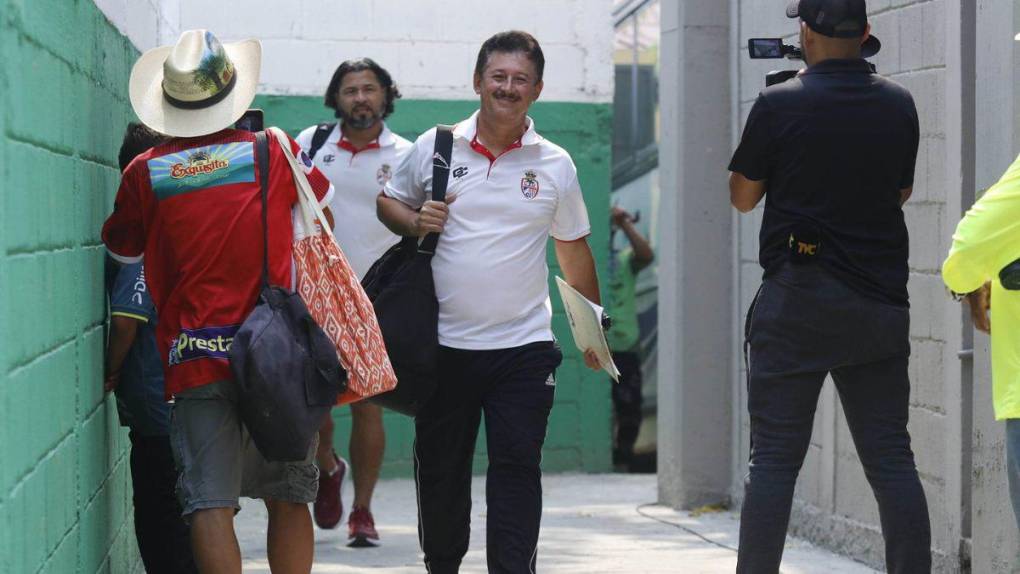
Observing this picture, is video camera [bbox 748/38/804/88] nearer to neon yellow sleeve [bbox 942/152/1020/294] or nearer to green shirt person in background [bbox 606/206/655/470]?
neon yellow sleeve [bbox 942/152/1020/294]

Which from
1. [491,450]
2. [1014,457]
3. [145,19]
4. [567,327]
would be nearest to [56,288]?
[491,450]

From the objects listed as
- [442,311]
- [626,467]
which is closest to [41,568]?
[442,311]

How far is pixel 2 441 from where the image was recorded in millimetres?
3115

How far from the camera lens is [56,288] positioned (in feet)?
12.6

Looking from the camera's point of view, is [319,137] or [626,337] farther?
[626,337]

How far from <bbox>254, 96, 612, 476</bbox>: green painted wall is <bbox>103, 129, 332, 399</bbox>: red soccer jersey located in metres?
4.92

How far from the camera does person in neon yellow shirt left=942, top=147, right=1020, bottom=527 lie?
4.08 m

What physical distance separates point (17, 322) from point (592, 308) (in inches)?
89.4

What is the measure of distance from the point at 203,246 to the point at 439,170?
0.93 metres

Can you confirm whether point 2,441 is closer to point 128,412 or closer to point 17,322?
point 17,322

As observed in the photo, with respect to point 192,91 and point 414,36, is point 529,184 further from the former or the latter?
point 414,36

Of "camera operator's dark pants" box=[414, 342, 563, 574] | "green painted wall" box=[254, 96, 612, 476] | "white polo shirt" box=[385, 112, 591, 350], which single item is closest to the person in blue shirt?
"camera operator's dark pants" box=[414, 342, 563, 574]

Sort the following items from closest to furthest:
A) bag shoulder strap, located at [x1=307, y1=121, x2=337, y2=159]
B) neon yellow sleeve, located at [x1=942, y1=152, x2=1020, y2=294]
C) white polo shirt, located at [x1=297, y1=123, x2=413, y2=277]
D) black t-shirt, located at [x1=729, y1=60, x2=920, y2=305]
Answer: neon yellow sleeve, located at [x1=942, y1=152, x2=1020, y2=294]
black t-shirt, located at [x1=729, y1=60, x2=920, y2=305]
white polo shirt, located at [x1=297, y1=123, x2=413, y2=277]
bag shoulder strap, located at [x1=307, y1=121, x2=337, y2=159]

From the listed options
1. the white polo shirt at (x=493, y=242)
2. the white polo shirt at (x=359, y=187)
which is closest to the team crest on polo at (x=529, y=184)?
the white polo shirt at (x=493, y=242)
